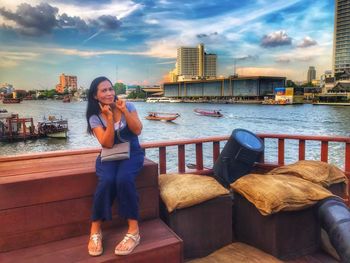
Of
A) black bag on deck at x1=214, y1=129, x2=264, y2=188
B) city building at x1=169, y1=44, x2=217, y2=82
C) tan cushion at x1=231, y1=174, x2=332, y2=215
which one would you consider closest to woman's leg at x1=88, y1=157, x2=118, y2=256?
tan cushion at x1=231, y1=174, x2=332, y2=215

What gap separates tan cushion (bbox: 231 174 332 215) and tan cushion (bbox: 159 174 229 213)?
26 cm

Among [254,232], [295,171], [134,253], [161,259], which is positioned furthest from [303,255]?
[134,253]

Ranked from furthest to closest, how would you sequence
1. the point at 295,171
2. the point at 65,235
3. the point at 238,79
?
the point at 238,79
the point at 295,171
the point at 65,235

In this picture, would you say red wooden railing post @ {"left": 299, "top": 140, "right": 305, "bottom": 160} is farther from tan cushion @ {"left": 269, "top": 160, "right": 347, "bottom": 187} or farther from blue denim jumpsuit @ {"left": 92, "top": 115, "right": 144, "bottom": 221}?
blue denim jumpsuit @ {"left": 92, "top": 115, "right": 144, "bottom": 221}

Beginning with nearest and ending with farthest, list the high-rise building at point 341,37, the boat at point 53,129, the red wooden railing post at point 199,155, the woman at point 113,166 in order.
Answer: the woman at point 113,166
the red wooden railing post at point 199,155
the boat at point 53,129
the high-rise building at point 341,37

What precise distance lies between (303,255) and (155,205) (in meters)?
1.50

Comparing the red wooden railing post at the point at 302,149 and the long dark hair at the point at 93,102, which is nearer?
the long dark hair at the point at 93,102

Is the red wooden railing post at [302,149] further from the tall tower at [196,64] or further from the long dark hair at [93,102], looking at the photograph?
the tall tower at [196,64]

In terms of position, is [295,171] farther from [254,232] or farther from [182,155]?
[182,155]

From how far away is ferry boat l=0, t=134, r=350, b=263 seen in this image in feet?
7.30

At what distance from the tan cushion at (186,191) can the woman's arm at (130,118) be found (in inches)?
26.8

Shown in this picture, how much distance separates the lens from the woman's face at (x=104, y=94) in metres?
2.59

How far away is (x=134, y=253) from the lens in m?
2.22

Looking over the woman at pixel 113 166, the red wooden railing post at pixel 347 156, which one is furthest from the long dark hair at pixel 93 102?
the red wooden railing post at pixel 347 156
